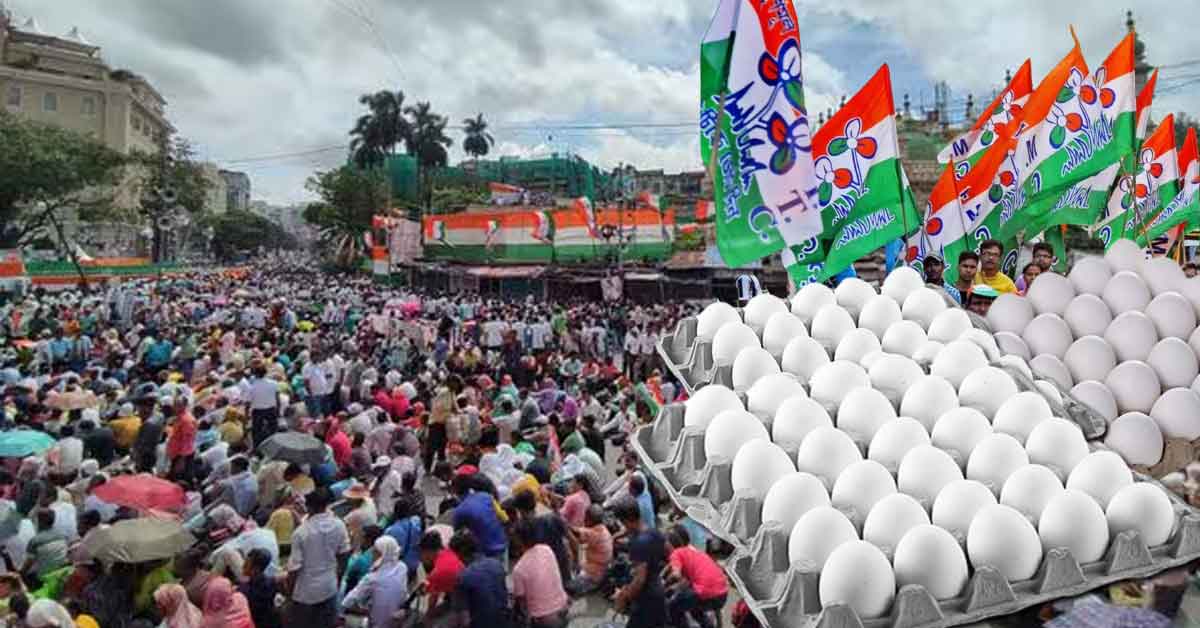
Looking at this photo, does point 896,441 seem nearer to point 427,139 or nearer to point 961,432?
point 961,432

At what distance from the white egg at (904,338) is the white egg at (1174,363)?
4.28ft

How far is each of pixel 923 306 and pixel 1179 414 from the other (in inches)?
56.9

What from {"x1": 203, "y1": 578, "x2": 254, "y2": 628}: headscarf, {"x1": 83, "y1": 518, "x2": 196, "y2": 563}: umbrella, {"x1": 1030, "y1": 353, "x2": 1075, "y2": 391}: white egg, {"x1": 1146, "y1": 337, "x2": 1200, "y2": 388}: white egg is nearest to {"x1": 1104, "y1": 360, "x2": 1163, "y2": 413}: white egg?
{"x1": 1146, "y1": 337, "x2": 1200, "y2": 388}: white egg

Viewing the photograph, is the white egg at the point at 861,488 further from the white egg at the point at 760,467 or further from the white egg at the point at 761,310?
the white egg at the point at 761,310

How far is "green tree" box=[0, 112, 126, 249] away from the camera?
124 feet

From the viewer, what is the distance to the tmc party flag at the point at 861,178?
24.3 feet

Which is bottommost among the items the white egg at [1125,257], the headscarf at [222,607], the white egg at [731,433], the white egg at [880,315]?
the headscarf at [222,607]

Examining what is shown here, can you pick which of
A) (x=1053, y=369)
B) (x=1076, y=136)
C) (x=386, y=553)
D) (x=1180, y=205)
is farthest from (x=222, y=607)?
(x=1180, y=205)

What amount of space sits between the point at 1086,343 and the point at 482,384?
966cm

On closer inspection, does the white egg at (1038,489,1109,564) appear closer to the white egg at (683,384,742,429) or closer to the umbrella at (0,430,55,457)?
the white egg at (683,384,742,429)

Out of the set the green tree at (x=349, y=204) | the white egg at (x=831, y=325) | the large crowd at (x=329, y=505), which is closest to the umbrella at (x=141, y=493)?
the large crowd at (x=329, y=505)

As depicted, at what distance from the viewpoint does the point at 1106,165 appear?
9.72 m

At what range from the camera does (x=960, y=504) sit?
3393 mm

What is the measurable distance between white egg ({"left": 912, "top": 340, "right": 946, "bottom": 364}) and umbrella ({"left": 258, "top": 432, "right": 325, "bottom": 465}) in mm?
5941
